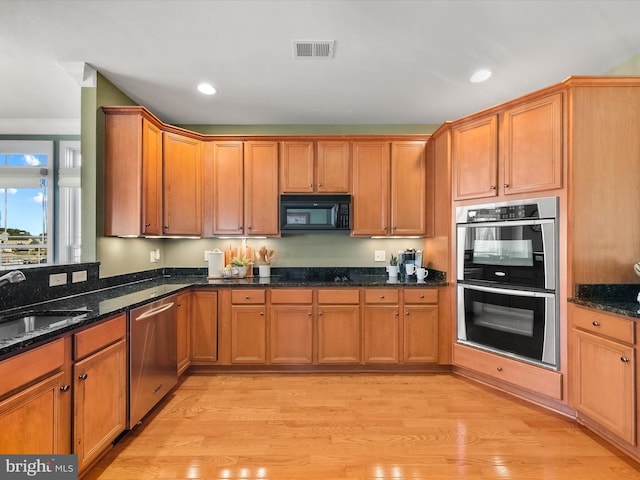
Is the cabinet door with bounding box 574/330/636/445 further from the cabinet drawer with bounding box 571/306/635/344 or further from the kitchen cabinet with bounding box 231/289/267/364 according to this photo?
the kitchen cabinet with bounding box 231/289/267/364

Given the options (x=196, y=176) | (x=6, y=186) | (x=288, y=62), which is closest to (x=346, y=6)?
(x=288, y=62)

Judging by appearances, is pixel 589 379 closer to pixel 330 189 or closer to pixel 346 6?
pixel 330 189

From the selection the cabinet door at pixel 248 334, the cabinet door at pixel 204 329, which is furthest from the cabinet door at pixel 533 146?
the cabinet door at pixel 204 329

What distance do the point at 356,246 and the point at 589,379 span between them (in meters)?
2.31

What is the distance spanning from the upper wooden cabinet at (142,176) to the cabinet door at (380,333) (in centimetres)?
219

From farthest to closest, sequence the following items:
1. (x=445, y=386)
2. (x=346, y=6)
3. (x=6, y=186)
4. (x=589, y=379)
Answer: (x=6, y=186)
(x=445, y=386)
(x=589, y=379)
(x=346, y=6)

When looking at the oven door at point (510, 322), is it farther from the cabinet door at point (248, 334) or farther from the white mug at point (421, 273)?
the cabinet door at point (248, 334)

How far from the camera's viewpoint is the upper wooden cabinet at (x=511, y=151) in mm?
2340

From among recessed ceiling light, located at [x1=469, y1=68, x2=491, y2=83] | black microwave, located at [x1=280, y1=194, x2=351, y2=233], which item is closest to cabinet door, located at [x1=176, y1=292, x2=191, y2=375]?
black microwave, located at [x1=280, y1=194, x2=351, y2=233]

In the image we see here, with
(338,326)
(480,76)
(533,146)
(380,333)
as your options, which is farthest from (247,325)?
(480,76)

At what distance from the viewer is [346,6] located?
1897mm

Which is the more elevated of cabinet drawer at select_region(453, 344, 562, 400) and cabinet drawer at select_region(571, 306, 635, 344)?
cabinet drawer at select_region(571, 306, 635, 344)

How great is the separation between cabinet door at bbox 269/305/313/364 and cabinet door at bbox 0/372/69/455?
5.74 feet

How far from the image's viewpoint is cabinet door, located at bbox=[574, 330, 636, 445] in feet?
5.92
